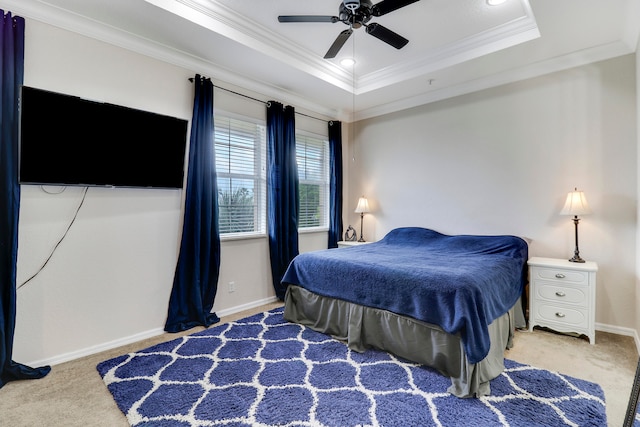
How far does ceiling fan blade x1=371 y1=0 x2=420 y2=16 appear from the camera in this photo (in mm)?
2096

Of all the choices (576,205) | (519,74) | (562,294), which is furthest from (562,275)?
(519,74)

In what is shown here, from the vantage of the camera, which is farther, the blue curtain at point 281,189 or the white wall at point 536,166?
the blue curtain at point 281,189

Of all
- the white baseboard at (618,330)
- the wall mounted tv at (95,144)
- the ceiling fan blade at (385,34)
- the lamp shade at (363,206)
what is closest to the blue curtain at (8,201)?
the wall mounted tv at (95,144)

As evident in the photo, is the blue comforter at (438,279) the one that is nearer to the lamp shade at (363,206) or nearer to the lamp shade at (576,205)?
the lamp shade at (576,205)

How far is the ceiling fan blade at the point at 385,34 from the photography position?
91.9 inches

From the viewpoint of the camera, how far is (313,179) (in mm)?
4711

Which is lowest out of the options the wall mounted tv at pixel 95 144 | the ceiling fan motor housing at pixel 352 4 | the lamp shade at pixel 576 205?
the lamp shade at pixel 576 205

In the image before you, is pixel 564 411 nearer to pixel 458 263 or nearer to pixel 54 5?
pixel 458 263

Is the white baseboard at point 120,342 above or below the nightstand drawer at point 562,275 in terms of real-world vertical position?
below

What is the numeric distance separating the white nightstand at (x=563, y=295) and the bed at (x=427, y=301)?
0.43 ft

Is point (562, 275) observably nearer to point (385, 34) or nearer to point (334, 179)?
point (385, 34)

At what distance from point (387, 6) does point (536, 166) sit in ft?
7.92

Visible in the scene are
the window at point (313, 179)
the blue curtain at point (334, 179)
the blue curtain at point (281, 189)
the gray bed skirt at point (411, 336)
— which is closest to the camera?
the gray bed skirt at point (411, 336)

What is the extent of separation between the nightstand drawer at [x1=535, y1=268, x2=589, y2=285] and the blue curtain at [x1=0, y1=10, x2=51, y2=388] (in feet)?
13.6
